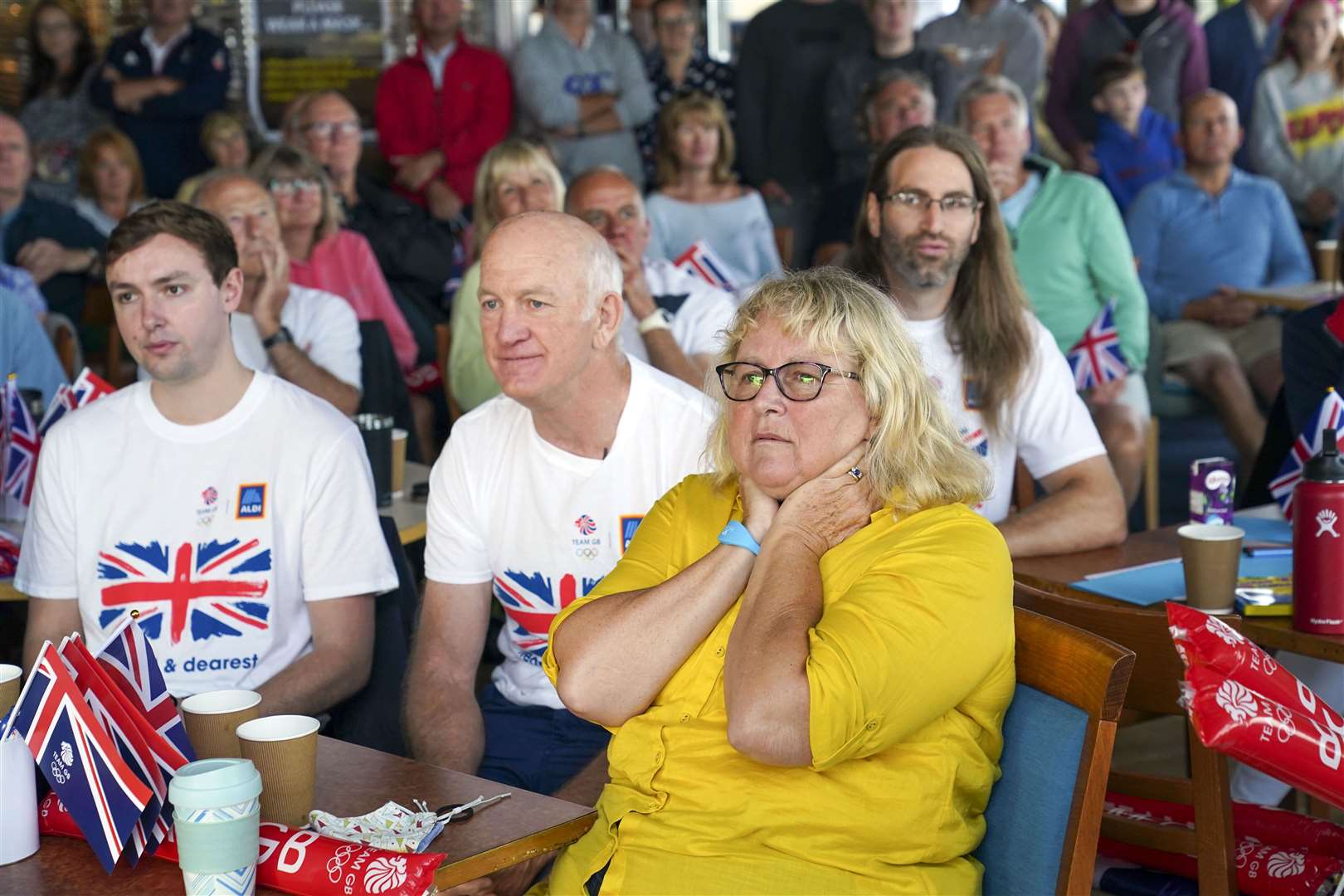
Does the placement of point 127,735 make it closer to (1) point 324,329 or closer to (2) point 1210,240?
(1) point 324,329

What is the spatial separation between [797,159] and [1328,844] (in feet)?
15.7

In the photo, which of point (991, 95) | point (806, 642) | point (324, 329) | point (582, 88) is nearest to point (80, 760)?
point (806, 642)

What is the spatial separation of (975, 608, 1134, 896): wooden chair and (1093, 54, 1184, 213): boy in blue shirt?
5.20 m

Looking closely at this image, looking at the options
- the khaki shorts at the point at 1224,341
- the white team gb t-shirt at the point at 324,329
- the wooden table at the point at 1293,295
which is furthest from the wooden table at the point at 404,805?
the khaki shorts at the point at 1224,341

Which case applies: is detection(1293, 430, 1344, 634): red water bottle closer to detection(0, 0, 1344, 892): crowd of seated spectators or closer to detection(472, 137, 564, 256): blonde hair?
detection(0, 0, 1344, 892): crowd of seated spectators

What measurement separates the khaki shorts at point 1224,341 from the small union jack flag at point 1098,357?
164 cm

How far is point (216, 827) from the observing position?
57.7 inches

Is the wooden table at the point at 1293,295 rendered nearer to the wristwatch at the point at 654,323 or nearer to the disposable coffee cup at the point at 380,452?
the wristwatch at the point at 654,323

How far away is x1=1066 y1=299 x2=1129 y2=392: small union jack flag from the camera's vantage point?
13.4 feet

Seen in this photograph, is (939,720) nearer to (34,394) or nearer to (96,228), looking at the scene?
(34,394)

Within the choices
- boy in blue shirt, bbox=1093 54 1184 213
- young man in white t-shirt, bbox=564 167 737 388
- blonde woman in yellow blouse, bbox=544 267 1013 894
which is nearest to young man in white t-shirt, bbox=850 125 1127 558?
young man in white t-shirt, bbox=564 167 737 388

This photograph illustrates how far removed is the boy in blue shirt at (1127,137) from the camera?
6562 mm

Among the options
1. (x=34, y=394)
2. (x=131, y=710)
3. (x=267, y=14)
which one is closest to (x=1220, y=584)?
(x=131, y=710)

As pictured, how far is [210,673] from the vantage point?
2.55 m
